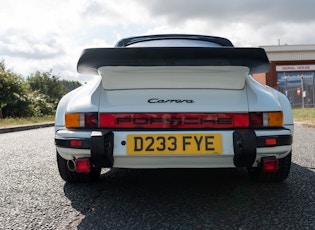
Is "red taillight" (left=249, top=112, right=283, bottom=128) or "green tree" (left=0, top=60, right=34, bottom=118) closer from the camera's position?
"red taillight" (left=249, top=112, right=283, bottom=128)

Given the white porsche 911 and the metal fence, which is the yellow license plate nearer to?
the white porsche 911

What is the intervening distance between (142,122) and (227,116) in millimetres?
577

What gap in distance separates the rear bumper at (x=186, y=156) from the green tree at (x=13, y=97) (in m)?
16.0

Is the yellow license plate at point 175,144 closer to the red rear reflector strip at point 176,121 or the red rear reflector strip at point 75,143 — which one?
the red rear reflector strip at point 176,121

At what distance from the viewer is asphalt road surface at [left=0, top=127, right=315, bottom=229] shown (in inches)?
87.1

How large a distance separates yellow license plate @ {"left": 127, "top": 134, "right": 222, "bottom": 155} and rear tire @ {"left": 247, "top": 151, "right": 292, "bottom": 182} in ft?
2.34

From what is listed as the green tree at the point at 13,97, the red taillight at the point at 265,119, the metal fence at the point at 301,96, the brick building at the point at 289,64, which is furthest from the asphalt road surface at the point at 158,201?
the brick building at the point at 289,64

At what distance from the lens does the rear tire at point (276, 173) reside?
294cm

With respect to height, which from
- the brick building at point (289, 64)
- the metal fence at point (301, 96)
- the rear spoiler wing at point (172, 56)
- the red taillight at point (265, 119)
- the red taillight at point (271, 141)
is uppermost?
the brick building at point (289, 64)

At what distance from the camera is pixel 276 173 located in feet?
9.98

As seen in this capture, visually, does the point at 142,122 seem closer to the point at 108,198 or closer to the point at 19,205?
the point at 108,198

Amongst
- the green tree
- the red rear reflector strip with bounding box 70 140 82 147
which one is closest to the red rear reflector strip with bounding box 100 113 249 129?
the red rear reflector strip with bounding box 70 140 82 147

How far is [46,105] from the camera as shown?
23.8 metres

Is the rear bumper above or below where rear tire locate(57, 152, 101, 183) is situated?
above
